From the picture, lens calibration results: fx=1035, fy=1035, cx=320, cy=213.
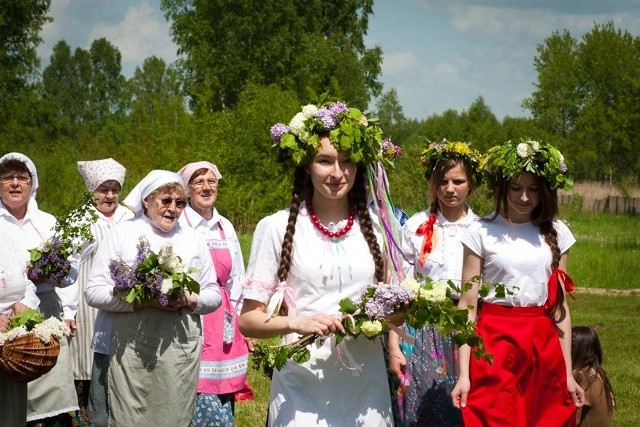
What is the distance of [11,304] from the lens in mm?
6840

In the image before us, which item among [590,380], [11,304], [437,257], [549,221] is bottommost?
[590,380]

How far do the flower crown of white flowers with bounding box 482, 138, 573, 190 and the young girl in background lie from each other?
1.30 m

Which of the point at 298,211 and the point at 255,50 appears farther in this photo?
the point at 255,50

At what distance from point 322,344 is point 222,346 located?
11.9 ft

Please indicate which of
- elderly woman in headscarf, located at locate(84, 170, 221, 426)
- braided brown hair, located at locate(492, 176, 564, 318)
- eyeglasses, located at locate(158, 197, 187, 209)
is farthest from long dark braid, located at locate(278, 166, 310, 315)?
eyeglasses, located at locate(158, 197, 187, 209)

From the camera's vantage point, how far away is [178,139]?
28.5 meters

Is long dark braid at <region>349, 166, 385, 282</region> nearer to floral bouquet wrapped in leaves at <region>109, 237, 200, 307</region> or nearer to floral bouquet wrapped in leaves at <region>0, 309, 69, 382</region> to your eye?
floral bouquet wrapped in leaves at <region>109, 237, 200, 307</region>

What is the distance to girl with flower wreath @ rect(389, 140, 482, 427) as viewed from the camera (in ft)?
24.1

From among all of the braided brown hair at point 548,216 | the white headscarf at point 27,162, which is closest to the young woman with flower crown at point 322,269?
the braided brown hair at point 548,216

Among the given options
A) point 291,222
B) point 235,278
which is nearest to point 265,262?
point 291,222

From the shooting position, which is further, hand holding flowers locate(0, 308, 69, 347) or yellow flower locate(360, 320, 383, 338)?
hand holding flowers locate(0, 308, 69, 347)

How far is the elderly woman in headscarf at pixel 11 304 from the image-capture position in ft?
21.5

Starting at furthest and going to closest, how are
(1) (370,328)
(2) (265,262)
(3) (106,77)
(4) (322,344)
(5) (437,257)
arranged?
(3) (106,77) → (5) (437,257) → (2) (265,262) → (4) (322,344) → (1) (370,328)

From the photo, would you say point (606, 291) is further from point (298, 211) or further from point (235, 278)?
point (298, 211)
